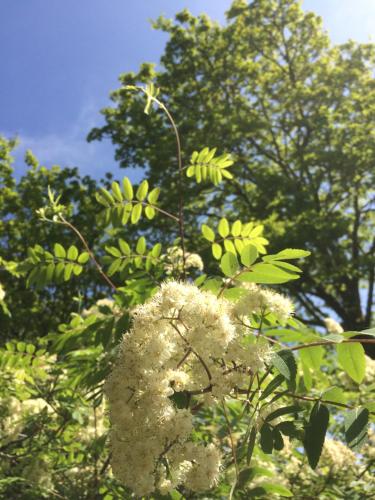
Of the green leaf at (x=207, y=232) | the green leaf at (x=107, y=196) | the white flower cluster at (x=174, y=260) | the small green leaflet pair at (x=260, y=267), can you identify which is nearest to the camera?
the small green leaflet pair at (x=260, y=267)

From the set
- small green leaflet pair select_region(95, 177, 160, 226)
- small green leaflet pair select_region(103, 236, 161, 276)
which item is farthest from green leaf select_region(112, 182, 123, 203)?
small green leaflet pair select_region(103, 236, 161, 276)

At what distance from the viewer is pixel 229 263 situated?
6.22 feet

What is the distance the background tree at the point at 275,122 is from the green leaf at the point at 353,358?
1363 cm

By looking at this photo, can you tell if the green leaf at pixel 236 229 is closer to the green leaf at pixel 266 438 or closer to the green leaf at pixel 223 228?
the green leaf at pixel 223 228

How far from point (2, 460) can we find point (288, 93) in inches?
623

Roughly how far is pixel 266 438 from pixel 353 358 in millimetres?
432

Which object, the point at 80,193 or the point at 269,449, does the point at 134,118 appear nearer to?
the point at 80,193

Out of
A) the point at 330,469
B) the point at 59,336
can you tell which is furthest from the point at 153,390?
the point at 330,469

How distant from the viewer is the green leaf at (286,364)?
1514mm

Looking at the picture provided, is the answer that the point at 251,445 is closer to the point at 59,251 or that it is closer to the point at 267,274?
the point at 267,274

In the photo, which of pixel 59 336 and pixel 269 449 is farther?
pixel 59 336

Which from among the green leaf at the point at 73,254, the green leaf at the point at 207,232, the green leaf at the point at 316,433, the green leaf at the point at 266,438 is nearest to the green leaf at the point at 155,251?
the green leaf at the point at 207,232

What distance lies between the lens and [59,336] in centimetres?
260

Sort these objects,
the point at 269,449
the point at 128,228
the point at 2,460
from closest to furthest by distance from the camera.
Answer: the point at 269,449
the point at 2,460
the point at 128,228
